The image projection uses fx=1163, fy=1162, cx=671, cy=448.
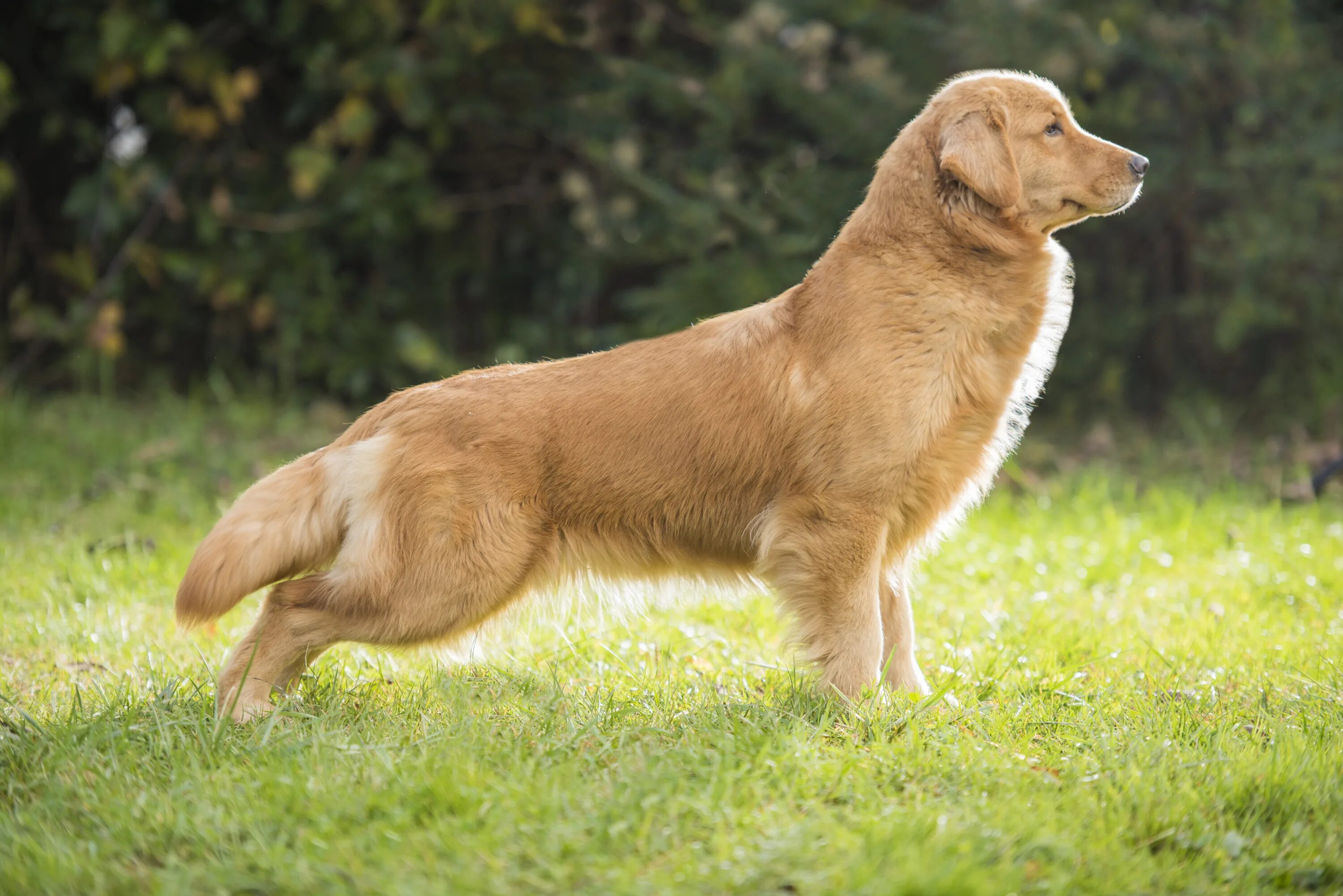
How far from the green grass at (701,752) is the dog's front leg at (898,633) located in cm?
15

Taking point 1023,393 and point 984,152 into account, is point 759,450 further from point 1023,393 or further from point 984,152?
point 984,152

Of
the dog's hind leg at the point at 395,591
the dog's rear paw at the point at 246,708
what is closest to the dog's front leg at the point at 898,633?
the dog's hind leg at the point at 395,591

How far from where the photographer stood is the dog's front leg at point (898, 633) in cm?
351

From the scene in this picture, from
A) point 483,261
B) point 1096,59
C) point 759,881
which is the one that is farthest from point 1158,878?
point 483,261

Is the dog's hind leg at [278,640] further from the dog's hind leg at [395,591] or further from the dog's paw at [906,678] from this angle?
the dog's paw at [906,678]

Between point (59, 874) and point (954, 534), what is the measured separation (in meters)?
4.09

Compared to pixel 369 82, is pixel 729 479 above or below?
below

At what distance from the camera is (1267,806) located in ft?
8.53

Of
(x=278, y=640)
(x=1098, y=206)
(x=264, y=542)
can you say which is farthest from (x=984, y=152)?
(x=278, y=640)

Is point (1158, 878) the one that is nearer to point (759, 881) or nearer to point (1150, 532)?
point (759, 881)

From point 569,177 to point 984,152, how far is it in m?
4.84

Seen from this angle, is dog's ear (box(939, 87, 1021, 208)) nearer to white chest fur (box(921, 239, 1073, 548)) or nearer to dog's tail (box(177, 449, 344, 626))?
white chest fur (box(921, 239, 1073, 548))

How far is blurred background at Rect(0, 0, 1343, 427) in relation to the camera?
6.86 metres

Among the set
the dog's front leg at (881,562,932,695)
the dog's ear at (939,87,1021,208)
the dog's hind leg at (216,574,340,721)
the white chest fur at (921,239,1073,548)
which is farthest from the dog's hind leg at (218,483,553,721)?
the dog's ear at (939,87,1021,208)
